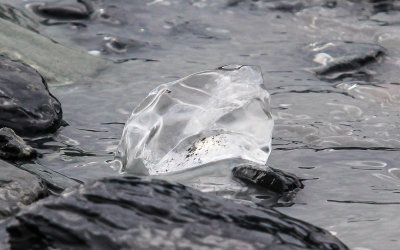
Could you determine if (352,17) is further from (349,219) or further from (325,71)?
(349,219)

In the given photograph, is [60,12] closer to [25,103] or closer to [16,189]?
[25,103]

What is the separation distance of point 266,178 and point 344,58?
8.40 ft

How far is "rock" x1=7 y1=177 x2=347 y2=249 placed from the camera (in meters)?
1.94

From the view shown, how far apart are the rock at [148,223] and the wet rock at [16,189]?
1.75 ft

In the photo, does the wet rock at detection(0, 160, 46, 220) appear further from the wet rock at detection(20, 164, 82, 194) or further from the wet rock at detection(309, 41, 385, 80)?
the wet rock at detection(309, 41, 385, 80)

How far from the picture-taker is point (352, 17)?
656 centimetres

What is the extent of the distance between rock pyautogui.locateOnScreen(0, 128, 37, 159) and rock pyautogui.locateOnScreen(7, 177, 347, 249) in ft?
4.07

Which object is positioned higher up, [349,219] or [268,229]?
[268,229]

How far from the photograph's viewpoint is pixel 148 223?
6.49ft

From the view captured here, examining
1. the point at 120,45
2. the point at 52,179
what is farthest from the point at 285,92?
the point at 52,179

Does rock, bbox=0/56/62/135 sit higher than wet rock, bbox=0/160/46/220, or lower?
lower

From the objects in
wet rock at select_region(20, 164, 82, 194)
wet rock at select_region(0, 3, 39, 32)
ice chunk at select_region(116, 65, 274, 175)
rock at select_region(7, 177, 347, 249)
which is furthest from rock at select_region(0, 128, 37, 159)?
wet rock at select_region(0, 3, 39, 32)

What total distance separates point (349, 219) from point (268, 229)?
27.8 inches

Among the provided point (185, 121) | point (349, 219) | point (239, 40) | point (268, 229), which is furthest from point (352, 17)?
point (268, 229)
